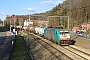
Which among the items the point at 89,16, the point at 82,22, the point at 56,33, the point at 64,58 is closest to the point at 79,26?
the point at 82,22

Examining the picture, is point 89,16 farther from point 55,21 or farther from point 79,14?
point 55,21

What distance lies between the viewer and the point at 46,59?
87.2ft

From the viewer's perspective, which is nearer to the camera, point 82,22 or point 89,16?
point 89,16

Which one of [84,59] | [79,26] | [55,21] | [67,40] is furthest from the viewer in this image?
[55,21]

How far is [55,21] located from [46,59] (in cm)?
7951

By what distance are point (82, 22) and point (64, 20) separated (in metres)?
7.30

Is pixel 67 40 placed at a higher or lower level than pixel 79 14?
lower

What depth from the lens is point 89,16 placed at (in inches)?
3600

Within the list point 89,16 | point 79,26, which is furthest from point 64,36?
point 79,26

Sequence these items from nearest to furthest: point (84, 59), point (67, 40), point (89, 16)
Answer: point (84, 59) < point (67, 40) < point (89, 16)

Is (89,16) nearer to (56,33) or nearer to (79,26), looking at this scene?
(79,26)

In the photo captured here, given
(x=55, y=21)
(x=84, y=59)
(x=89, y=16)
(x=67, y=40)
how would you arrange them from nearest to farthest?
(x=84, y=59), (x=67, y=40), (x=89, y=16), (x=55, y=21)

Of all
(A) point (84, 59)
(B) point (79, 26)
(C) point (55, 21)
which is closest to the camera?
(A) point (84, 59)

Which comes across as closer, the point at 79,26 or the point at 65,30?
the point at 65,30
